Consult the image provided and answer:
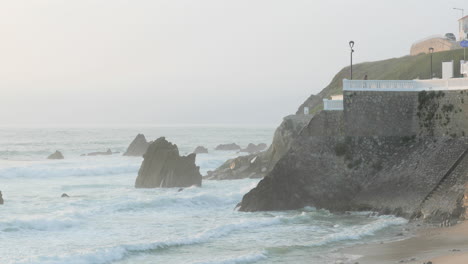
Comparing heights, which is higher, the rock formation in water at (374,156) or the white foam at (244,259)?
the rock formation in water at (374,156)

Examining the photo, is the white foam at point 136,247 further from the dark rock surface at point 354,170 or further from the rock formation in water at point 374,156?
the rock formation in water at point 374,156

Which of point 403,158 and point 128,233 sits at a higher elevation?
point 403,158

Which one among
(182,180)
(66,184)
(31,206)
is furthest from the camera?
(66,184)

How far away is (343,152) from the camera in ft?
147

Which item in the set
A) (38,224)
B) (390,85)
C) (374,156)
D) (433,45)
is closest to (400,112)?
(390,85)

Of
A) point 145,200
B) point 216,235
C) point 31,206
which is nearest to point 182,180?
point 145,200

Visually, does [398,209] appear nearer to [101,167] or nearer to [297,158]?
[297,158]

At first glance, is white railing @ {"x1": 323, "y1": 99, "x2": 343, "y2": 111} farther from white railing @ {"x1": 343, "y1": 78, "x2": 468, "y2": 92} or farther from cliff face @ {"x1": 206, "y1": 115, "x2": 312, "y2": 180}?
cliff face @ {"x1": 206, "y1": 115, "x2": 312, "y2": 180}

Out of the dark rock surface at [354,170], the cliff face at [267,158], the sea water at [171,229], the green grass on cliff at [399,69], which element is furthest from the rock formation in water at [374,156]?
the green grass on cliff at [399,69]

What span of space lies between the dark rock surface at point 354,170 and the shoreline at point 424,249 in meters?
5.75

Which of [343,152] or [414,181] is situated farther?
[343,152]

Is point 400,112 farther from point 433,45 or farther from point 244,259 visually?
point 433,45

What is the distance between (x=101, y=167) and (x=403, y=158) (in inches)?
2217

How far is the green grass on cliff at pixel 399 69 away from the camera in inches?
2376
